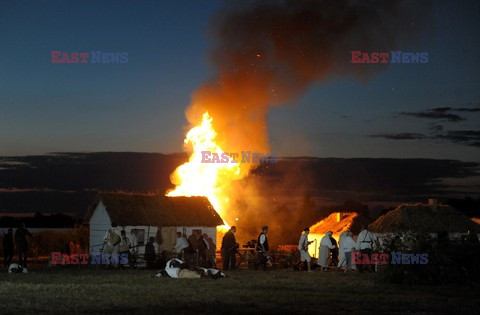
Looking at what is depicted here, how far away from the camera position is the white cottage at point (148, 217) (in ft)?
141

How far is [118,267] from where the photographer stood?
3484 cm

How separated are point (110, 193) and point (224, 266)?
12066 millimetres

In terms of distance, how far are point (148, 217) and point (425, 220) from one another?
15.1m

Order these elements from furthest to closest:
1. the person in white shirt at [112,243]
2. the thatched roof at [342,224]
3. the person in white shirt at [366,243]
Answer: the thatched roof at [342,224] → the person in white shirt at [112,243] → the person in white shirt at [366,243]

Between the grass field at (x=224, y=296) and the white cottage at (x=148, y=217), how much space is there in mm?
14597

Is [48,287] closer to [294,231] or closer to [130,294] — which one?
[130,294]

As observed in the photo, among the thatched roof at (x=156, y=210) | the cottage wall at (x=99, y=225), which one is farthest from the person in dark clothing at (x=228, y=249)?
the cottage wall at (x=99, y=225)

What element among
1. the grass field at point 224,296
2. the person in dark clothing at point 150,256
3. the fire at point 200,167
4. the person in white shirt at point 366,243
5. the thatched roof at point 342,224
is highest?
the fire at point 200,167

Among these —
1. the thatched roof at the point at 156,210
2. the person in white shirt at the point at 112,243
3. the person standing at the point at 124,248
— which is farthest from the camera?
the thatched roof at the point at 156,210

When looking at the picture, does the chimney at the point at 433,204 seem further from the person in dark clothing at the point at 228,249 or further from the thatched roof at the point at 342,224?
the person in dark clothing at the point at 228,249

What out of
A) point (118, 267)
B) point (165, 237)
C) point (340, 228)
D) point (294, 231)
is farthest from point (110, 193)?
point (294, 231)

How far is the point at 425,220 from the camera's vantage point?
145 ft

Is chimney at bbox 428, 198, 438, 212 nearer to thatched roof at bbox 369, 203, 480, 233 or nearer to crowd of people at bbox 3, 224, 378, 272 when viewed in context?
thatched roof at bbox 369, 203, 480, 233

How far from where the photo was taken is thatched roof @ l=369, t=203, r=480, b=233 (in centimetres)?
4350
